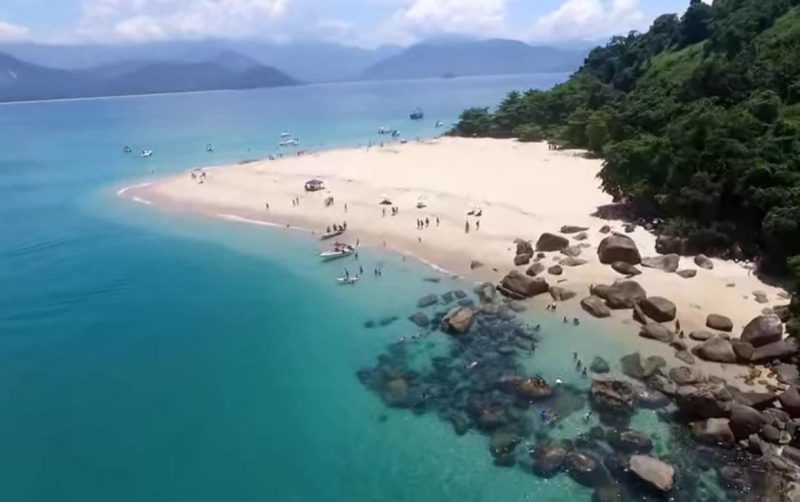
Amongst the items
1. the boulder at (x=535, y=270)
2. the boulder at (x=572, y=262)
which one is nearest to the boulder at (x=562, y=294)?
the boulder at (x=535, y=270)

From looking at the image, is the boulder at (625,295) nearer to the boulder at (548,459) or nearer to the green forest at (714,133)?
the green forest at (714,133)

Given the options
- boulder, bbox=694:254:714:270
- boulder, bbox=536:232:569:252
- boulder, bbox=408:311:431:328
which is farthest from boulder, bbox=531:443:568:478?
boulder, bbox=536:232:569:252

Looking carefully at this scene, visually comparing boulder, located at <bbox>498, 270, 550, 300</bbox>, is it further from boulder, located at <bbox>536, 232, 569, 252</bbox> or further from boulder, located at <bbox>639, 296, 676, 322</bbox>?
boulder, located at <bbox>639, 296, 676, 322</bbox>

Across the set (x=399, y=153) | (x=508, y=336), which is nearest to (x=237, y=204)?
(x=399, y=153)

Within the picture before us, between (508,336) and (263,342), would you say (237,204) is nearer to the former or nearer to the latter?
(263,342)

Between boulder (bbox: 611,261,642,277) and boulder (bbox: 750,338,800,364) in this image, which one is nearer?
boulder (bbox: 750,338,800,364)

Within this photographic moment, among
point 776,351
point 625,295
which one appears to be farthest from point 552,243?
point 776,351

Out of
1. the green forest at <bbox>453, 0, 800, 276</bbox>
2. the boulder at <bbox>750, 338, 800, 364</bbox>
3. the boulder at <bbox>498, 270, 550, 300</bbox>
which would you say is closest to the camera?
the boulder at <bbox>750, 338, 800, 364</bbox>
